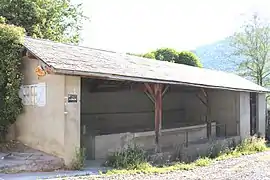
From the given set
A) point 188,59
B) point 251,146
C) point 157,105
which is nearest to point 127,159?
point 157,105

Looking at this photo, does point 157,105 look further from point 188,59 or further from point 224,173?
point 188,59

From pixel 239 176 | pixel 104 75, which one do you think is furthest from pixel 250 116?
pixel 104 75

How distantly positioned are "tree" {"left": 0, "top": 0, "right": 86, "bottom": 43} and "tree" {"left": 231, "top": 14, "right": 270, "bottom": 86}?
44.9 feet

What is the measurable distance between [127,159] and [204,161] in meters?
2.81

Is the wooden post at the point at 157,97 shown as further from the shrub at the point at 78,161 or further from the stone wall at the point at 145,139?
the shrub at the point at 78,161

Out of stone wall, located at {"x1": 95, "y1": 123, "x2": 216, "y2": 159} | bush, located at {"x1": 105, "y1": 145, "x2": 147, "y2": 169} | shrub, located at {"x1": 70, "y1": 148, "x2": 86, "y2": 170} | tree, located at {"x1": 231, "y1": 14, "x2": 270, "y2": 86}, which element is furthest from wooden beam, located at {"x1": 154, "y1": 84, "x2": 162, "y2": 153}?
tree, located at {"x1": 231, "y1": 14, "x2": 270, "y2": 86}

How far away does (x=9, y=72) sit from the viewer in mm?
10547

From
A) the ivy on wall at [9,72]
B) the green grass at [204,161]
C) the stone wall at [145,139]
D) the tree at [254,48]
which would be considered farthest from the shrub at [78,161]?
the tree at [254,48]

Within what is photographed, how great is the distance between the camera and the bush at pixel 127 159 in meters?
9.73

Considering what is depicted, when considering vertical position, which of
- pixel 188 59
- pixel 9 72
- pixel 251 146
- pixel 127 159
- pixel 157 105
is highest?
pixel 188 59

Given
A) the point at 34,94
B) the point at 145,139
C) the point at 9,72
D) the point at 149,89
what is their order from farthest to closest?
the point at 145,139 < the point at 149,89 < the point at 9,72 < the point at 34,94

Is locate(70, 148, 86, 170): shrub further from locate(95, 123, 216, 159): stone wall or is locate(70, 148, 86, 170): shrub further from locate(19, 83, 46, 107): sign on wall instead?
locate(95, 123, 216, 159): stone wall

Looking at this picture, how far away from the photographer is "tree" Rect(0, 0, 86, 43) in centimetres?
2012

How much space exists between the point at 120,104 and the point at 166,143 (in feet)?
11.0
